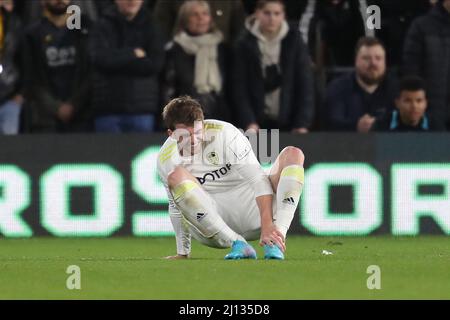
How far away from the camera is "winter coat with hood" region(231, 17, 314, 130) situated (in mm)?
15703

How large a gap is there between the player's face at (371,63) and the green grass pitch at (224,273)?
293 cm

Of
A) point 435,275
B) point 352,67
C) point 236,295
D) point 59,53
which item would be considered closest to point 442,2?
point 352,67

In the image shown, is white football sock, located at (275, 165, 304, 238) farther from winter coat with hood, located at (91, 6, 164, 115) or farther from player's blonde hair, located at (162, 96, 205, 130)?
winter coat with hood, located at (91, 6, 164, 115)

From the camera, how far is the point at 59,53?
15.9 meters

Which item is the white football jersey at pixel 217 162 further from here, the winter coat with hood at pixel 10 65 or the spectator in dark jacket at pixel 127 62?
the winter coat with hood at pixel 10 65

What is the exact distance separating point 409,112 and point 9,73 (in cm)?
474

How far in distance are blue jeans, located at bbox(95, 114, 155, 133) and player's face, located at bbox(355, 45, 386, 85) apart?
8.20 ft

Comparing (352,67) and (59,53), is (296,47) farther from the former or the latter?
(59,53)

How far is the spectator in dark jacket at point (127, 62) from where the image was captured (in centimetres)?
1559

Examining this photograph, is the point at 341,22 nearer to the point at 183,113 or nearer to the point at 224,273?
the point at 183,113

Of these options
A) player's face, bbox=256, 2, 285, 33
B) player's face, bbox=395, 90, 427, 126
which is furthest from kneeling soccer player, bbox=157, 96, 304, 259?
player's face, bbox=395, 90, 427, 126

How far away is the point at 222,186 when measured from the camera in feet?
36.7

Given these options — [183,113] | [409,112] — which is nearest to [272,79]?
[409,112]

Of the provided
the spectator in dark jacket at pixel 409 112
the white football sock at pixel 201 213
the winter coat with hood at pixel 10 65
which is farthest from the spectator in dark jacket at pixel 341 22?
the white football sock at pixel 201 213
